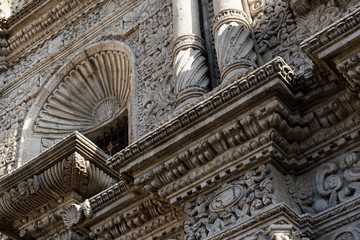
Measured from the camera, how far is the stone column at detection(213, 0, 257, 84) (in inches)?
250

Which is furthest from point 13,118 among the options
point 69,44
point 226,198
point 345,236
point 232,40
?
point 345,236

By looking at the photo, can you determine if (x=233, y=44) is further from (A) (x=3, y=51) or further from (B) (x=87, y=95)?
(A) (x=3, y=51)

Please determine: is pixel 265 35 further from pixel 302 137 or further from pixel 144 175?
pixel 144 175

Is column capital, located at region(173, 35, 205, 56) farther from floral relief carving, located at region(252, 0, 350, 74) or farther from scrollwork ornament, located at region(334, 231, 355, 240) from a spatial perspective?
scrollwork ornament, located at region(334, 231, 355, 240)

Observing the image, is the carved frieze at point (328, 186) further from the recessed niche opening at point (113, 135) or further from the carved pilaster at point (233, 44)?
the recessed niche opening at point (113, 135)

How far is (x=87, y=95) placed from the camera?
9.22 meters

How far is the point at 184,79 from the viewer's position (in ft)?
22.4

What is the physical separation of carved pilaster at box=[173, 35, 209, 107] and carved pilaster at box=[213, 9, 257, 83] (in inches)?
11.7

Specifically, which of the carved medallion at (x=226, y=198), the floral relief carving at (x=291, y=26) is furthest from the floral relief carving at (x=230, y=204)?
the floral relief carving at (x=291, y=26)

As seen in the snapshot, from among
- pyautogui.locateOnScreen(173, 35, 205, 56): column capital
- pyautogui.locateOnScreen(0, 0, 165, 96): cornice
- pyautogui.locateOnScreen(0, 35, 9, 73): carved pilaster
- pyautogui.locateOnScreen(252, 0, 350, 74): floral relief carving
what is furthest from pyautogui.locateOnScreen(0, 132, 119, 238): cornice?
pyautogui.locateOnScreen(0, 35, 9, 73): carved pilaster

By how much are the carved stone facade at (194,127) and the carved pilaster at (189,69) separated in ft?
0.05

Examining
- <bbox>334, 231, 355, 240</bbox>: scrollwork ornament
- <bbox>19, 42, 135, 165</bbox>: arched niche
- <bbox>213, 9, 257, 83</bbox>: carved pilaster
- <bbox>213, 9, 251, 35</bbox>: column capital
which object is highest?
<bbox>19, 42, 135, 165</bbox>: arched niche

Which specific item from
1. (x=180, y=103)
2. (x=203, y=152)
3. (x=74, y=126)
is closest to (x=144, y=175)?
(x=203, y=152)

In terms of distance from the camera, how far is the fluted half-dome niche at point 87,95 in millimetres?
8820
